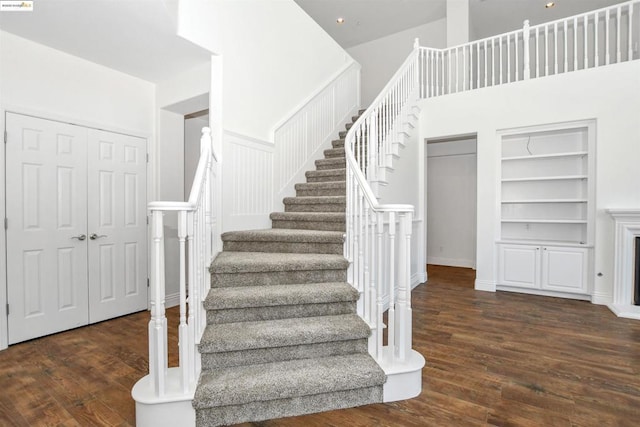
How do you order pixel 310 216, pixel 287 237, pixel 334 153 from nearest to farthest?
pixel 287 237
pixel 310 216
pixel 334 153

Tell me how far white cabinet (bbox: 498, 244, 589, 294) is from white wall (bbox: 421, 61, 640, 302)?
0.13 meters

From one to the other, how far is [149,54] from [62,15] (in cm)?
70

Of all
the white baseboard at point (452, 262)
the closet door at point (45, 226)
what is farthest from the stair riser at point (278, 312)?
the white baseboard at point (452, 262)

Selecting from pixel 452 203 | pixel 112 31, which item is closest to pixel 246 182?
pixel 112 31

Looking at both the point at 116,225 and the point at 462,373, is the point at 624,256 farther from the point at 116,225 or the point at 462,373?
the point at 116,225

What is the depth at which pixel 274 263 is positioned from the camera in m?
2.45

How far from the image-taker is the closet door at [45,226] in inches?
110

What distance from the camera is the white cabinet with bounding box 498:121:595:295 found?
13.1 ft

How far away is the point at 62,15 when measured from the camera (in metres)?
2.51

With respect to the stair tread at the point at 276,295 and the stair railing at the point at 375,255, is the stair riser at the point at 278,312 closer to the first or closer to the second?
the stair tread at the point at 276,295

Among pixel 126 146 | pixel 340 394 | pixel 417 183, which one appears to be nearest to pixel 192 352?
pixel 340 394

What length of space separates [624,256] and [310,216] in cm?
356

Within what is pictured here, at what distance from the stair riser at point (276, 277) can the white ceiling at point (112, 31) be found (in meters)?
2.15

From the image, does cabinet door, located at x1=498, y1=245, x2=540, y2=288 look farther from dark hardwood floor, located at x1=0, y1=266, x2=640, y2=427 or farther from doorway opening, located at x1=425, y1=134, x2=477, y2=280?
doorway opening, located at x1=425, y1=134, x2=477, y2=280
